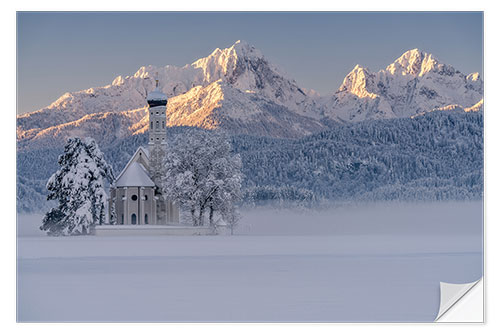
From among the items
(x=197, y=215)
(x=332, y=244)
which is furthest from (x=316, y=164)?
(x=332, y=244)

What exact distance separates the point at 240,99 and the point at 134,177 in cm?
7149

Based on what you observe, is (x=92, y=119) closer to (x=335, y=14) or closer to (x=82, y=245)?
(x=82, y=245)

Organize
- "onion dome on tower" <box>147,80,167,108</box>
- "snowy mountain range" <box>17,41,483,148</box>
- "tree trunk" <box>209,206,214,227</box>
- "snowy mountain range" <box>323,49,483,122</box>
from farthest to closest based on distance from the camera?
"snowy mountain range" <box>323,49,483,122</box>, "onion dome on tower" <box>147,80,167,108</box>, "snowy mountain range" <box>17,41,483,148</box>, "tree trunk" <box>209,206,214,227</box>

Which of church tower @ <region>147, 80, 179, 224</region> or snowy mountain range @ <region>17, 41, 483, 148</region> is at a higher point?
snowy mountain range @ <region>17, 41, 483, 148</region>

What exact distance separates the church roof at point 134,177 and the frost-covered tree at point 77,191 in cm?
727

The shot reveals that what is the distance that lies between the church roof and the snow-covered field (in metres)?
12.3

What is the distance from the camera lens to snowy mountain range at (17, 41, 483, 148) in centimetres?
6719

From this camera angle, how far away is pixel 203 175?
6581cm

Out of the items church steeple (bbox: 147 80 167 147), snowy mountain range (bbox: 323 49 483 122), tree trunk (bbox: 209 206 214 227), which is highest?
snowy mountain range (bbox: 323 49 483 122)

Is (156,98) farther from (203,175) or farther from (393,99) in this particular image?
(393,99)

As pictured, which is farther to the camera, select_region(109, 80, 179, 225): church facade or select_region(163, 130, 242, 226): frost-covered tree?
select_region(109, 80, 179, 225): church facade

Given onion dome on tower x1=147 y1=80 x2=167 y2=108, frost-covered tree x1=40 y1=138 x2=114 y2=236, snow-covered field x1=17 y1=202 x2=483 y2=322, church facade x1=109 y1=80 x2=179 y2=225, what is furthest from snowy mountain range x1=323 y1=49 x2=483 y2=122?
snow-covered field x1=17 y1=202 x2=483 y2=322

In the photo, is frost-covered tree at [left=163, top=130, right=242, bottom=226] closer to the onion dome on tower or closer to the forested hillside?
the onion dome on tower

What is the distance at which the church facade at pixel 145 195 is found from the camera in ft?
234
